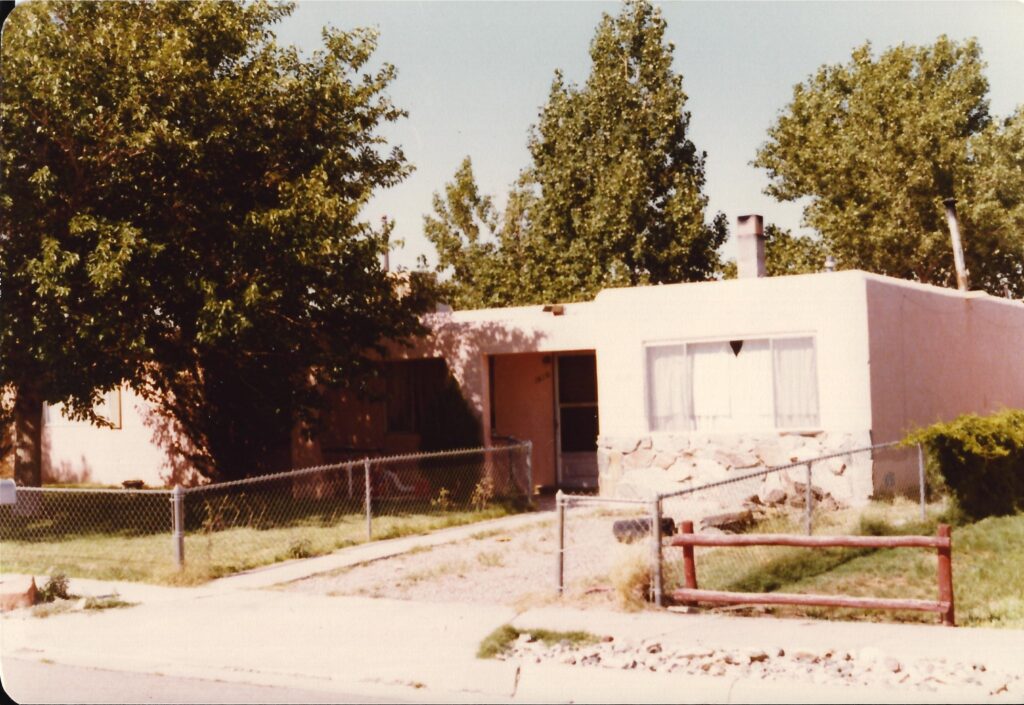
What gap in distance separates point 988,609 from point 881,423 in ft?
23.4

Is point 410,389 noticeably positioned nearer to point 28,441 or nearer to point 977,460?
point 28,441

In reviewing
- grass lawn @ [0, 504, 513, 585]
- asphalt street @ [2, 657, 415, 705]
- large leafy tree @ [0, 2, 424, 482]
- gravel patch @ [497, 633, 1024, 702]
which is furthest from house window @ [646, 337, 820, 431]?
asphalt street @ [2, 657, 415, 705]

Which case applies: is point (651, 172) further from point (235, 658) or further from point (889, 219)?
point (235, 658)

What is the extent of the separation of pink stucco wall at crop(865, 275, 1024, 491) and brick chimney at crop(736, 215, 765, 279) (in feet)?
6.95

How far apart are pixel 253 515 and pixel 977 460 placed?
10174 mm

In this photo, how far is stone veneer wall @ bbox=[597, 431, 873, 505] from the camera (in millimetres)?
15773

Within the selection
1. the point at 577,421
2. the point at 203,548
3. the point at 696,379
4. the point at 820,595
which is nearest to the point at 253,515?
the point at 203,548

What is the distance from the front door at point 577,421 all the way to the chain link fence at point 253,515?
1.22 metres

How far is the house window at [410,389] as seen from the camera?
2024 cm

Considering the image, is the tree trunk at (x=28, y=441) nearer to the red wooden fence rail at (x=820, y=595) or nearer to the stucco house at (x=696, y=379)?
the stucco house at (x=696, y=379)

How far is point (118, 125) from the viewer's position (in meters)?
14.7

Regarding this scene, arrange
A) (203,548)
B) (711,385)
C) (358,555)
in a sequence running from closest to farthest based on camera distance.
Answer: (358,555), (203,548), (711,385)

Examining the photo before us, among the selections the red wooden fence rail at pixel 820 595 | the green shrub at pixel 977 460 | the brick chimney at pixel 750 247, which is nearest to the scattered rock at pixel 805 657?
the red wooden fence rail at pixel 820 595

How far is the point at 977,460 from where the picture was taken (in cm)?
1376
